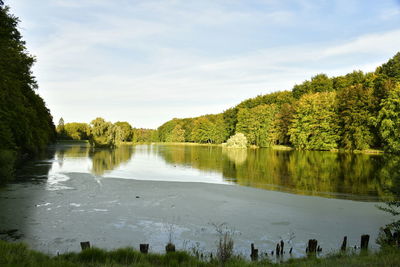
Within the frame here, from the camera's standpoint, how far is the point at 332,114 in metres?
61.2

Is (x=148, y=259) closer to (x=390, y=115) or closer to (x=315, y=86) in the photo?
(x=390, y=115)

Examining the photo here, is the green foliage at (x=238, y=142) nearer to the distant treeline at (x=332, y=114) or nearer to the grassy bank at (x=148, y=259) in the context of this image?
the distant treeline at (x=332, y=114)

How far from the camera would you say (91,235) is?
8.09 metres

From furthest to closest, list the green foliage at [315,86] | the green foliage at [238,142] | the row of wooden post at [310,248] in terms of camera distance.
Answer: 1. the green foliage at [315,86]
2. the green foliage at [238,142]
3. the row of wooden post at [310,248]

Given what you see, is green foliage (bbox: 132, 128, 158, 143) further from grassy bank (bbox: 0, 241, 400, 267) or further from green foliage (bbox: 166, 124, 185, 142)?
grassy bank (bbox: 0, 241, 400, 267)

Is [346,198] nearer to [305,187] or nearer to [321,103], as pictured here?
[305,187]

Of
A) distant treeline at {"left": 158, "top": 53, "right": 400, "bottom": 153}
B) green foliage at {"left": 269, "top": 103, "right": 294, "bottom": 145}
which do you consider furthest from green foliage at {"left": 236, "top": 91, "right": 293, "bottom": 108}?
green foliage at {"left": 269, "top": 103, "right": 294, "bottom": 145}

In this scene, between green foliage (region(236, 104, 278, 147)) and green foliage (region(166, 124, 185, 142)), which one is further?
green foliage (region(166, 124, 185, 142))

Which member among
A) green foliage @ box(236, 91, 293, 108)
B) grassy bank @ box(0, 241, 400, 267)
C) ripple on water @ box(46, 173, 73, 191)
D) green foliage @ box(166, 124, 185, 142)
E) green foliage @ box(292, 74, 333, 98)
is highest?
green foliage @ box(292, 74, 333, 98)

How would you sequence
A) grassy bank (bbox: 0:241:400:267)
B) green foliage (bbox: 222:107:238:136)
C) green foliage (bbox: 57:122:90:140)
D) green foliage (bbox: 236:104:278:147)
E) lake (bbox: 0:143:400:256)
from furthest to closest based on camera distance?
green foliage (bbox: 57:122:90:140) → green foliage (bbox: 222:107:238:136) → green foliage (bbox: 236:104:278:147) → lake (bbox: 0:143:400:256) → grassy bank (bbox: 0:241:400:267)

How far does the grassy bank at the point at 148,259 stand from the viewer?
205 inches

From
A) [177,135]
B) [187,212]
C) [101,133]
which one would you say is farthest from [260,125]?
[187,212]

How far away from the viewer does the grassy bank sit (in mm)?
5215

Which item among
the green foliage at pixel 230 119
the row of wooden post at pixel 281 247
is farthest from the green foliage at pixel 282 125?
the row of wooden post at pixel 281 247
